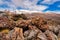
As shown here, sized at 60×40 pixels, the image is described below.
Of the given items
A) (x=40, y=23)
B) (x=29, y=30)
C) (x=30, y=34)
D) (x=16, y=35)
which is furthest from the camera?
(x=40, y=23)

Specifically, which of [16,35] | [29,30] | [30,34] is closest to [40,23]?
[29,30]

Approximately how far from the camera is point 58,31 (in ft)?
68.6

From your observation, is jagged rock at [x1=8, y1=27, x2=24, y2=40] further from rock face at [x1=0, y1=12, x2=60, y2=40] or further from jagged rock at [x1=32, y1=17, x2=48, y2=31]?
jagged rock at [x1=32, y1=17, x2=48, y2=31]

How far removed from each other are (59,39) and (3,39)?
6042 millimetres

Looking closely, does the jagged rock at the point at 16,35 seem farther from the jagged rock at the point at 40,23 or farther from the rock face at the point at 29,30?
the jagged rock at the point at 40,23

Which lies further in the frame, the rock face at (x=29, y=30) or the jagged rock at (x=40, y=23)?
the jagged rock at (x=40, y=23)

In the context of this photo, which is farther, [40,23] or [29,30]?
[40,23]

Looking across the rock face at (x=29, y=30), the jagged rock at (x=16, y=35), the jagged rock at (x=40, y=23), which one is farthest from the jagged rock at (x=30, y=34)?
the jagged rock at (x=40, y=23)

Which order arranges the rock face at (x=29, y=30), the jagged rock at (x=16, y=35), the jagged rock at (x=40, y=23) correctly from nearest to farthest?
the jagged rock at (x=16, y=35) < the rock face at (x=29, y=30) < the jagged rock at (x=40, y=23)

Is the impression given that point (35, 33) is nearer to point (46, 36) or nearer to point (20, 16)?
point (46, 36)

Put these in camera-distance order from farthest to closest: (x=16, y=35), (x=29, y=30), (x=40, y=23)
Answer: (x=40, y=23)
(x=29, y=30)
(x=16, y=35)

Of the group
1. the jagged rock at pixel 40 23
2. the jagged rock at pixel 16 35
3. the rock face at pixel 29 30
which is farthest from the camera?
the jagged rock at pixel 40 23

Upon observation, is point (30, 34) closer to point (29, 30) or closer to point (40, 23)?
point (29, 30)

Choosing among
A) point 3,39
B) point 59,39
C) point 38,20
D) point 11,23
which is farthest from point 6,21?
point 59,39
